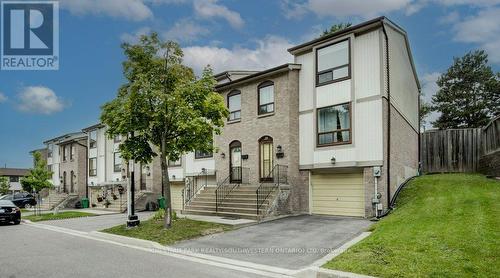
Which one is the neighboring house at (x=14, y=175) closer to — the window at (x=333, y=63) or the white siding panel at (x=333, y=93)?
the white siding panel at (x=333, y=93)

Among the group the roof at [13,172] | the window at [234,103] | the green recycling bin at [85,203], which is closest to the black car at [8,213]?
the green recycling bin at [85,203]

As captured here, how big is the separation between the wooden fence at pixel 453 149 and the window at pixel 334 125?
861 centimetres

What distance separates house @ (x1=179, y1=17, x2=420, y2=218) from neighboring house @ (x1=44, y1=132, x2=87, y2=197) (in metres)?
20.8

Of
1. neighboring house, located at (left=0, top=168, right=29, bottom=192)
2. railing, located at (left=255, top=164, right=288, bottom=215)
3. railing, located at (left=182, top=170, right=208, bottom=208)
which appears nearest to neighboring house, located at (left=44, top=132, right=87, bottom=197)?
railing, located at (left=182, top=170, right=208, bottom=208)

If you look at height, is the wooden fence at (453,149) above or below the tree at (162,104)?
below

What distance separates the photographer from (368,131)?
48.6 ft

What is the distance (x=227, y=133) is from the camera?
20047 millimetres

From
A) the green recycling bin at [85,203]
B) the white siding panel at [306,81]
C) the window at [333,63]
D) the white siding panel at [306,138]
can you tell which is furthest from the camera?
the green recycling bin at [85,203]

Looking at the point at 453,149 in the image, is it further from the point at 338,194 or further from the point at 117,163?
the point at 117,163

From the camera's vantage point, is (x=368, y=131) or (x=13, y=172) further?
(x=13, y=172)

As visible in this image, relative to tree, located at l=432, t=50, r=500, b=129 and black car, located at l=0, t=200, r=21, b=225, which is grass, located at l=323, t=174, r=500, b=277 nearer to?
black car, located at l=0, t=200, r=21, b=225

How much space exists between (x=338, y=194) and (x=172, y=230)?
289 inches

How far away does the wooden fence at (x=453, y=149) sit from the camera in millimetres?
20266

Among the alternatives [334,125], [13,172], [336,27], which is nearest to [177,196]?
[334,125]
